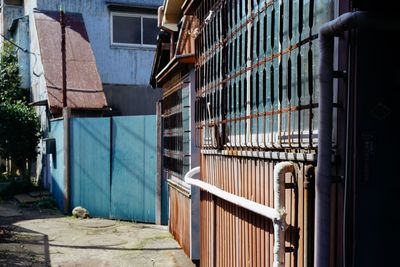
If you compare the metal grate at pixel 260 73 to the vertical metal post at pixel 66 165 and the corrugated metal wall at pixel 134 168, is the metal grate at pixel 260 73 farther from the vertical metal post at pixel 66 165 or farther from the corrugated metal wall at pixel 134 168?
the vertical metal post at pixel 66 165

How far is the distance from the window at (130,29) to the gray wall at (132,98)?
1612 millimetres

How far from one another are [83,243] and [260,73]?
5.50 m

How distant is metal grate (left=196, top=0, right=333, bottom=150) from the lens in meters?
2.82

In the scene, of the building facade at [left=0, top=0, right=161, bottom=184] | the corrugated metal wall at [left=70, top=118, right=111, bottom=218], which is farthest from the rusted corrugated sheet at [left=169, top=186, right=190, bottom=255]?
the building facade at [left=0, top=0, right=161, bottom=184]

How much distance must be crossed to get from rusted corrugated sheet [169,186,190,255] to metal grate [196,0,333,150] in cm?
178

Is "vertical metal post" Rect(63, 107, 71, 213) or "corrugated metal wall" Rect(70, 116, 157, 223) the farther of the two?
"vertical metal post" Rect(63, 107, 71, 213)

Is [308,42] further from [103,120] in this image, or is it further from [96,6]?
[96,6]

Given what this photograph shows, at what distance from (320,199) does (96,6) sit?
50.1 feet

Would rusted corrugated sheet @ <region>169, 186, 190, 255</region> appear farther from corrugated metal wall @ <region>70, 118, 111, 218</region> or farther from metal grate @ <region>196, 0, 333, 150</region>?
corrugated metal wall @ <region>70, 118, 111, 218</region>

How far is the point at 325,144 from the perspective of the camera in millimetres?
2295

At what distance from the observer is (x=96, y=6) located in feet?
53.3

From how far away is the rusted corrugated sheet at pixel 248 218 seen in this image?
278 cm

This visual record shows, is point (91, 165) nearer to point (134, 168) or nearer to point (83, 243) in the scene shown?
point (134, 168)

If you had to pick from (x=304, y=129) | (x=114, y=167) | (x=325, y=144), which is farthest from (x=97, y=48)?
(x=325, y=144)
